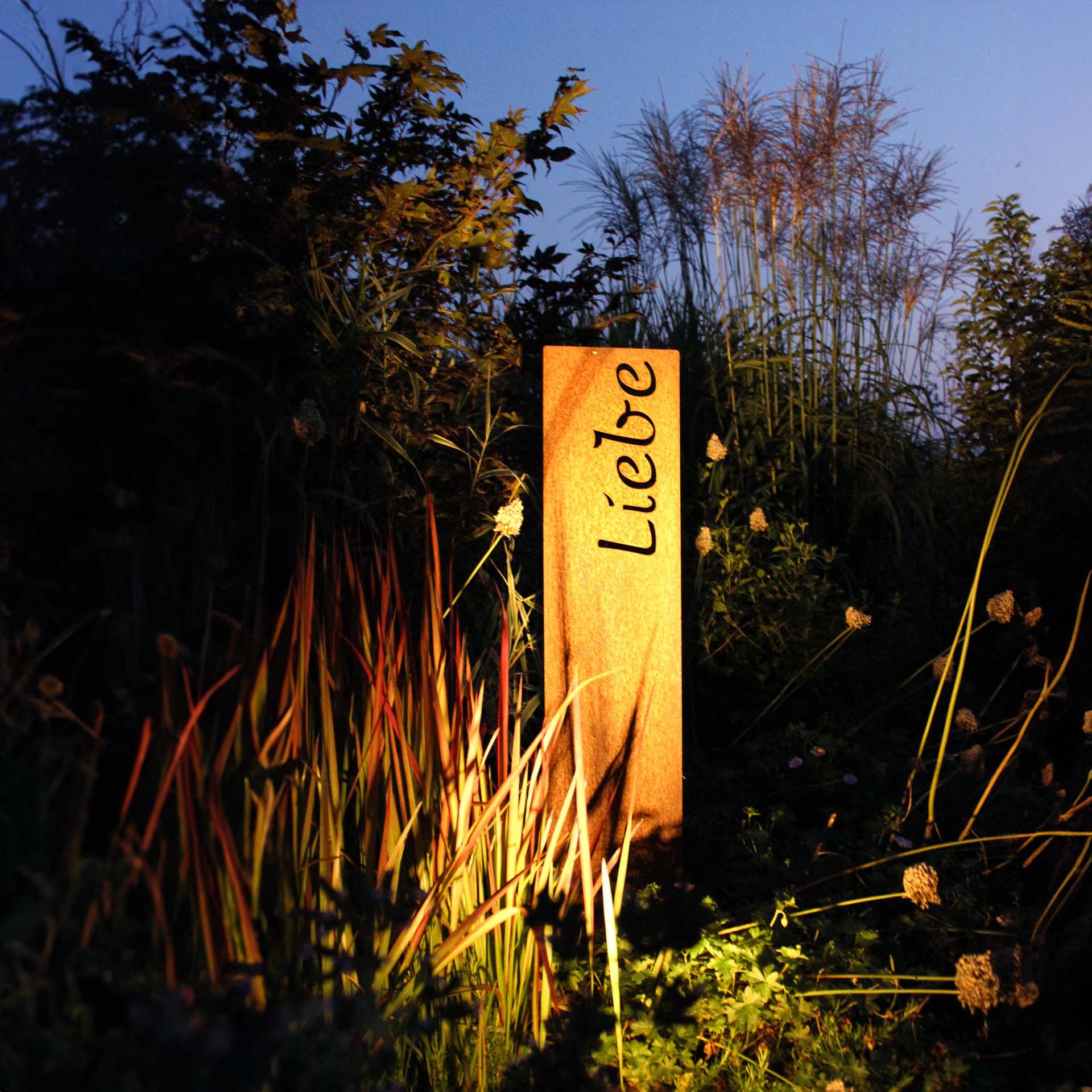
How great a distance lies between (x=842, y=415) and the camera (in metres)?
4.07

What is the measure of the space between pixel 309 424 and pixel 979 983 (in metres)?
1.80

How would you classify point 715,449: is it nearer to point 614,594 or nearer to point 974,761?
point 614,594

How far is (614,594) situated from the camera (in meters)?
2.54

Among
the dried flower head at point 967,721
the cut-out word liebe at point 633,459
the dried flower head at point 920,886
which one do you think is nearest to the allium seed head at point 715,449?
the cut-out word liebe at point 633,459

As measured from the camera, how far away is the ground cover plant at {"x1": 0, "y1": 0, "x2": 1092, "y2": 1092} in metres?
1.36

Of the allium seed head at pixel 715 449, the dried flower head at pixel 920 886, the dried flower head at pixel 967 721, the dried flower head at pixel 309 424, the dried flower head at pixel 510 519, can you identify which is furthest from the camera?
the allium seed head at pixel 715 449

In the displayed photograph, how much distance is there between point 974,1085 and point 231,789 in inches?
56.5

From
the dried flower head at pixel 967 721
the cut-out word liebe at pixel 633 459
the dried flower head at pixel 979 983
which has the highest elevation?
the cut-out word liebe at pixel 633 459

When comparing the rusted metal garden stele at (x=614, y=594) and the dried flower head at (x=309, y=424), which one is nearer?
the dried flower head at (x=309, y=424)

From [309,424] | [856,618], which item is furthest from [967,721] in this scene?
[309,424]

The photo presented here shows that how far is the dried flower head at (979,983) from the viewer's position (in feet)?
5.77

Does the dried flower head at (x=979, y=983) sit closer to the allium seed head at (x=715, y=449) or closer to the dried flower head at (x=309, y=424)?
the dried flower head at (x=309, y=424)

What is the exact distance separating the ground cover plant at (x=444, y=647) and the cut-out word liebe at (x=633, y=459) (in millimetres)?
312

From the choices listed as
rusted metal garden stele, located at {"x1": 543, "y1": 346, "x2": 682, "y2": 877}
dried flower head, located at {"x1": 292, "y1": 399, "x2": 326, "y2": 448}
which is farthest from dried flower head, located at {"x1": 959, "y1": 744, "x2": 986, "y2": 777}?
dried flower head, located at {"x1": 292, "y1": 399, "x2": 326, "y2": 448}
